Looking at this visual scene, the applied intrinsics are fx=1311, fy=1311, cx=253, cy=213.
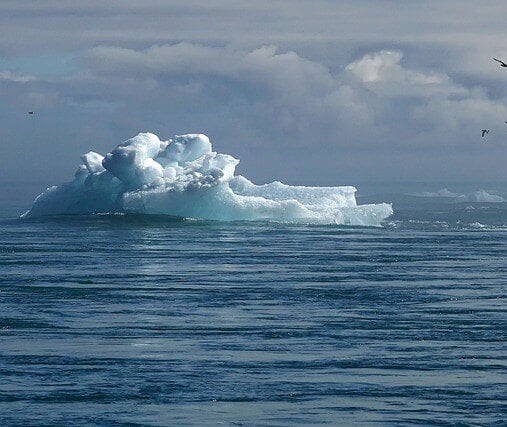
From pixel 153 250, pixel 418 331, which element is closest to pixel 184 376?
pixel 418 331

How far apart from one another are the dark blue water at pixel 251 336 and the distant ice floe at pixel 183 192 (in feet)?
43.4

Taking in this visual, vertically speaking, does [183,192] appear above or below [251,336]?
above

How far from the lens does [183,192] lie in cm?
6328

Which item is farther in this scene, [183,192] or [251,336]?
[183,192]

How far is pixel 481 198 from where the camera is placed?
133625mm

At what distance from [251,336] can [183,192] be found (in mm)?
37282

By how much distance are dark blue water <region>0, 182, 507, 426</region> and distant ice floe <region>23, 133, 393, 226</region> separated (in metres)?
13.2

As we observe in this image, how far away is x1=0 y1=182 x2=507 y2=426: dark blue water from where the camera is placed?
19750mm

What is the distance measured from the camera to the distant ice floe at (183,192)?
63.5 meters

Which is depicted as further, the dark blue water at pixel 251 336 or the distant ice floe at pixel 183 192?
the distant ice floe at pixel 183 192

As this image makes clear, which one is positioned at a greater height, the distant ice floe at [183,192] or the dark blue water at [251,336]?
the distant ice floe at [183,192]

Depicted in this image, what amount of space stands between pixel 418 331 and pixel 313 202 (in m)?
42.9

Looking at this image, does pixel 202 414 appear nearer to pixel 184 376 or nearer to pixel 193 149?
pixel 184 376

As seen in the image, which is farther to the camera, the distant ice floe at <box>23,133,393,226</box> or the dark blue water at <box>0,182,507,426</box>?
the distant ice floe at <box>23,133,393,226</box>
